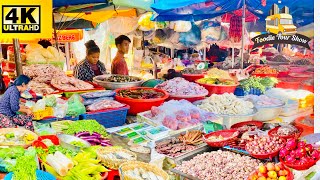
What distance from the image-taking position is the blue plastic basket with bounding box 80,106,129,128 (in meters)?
4.98

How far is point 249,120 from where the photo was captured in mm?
5602

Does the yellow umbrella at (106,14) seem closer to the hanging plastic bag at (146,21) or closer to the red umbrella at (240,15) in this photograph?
Result: the hanging plastic bag at (146,21)

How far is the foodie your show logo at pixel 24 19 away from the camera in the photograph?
4.75 meters

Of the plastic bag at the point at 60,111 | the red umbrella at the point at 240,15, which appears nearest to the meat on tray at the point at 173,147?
the plastic bag at the point at 60,111

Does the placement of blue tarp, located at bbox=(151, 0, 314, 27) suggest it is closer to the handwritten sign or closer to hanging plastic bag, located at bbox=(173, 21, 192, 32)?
hanging plastic bag, located at bbox=(173, 21, 192, 32)

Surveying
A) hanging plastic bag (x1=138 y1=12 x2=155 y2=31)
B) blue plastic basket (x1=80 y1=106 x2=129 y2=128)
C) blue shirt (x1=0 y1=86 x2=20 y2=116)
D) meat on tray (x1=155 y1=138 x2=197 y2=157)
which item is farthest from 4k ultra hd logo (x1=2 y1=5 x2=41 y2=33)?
hanging plastic bag (x1=138 y1=12 x2=155 y2=31)

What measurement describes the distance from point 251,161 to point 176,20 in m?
6.05

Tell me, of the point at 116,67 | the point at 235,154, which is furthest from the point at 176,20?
the point at 235,154

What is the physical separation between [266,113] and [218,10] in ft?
12.8

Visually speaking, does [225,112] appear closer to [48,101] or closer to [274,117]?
[274,117]

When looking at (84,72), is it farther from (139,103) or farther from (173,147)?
(173,147)

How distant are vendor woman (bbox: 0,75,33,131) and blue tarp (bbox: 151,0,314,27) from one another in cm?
229

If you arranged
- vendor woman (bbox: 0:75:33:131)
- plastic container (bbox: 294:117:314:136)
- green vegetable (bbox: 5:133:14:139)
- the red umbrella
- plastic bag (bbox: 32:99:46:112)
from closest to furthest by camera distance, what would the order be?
green vegetable (bbox: 5:133:14:139) < vendor woman (bbox: 0:75:33:131) < plastic bag (bbox: 32:99:46:112) < plastic container (bbox: 294:117:314:136) < the red umbrella

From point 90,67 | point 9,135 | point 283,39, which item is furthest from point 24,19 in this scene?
point 283,39
